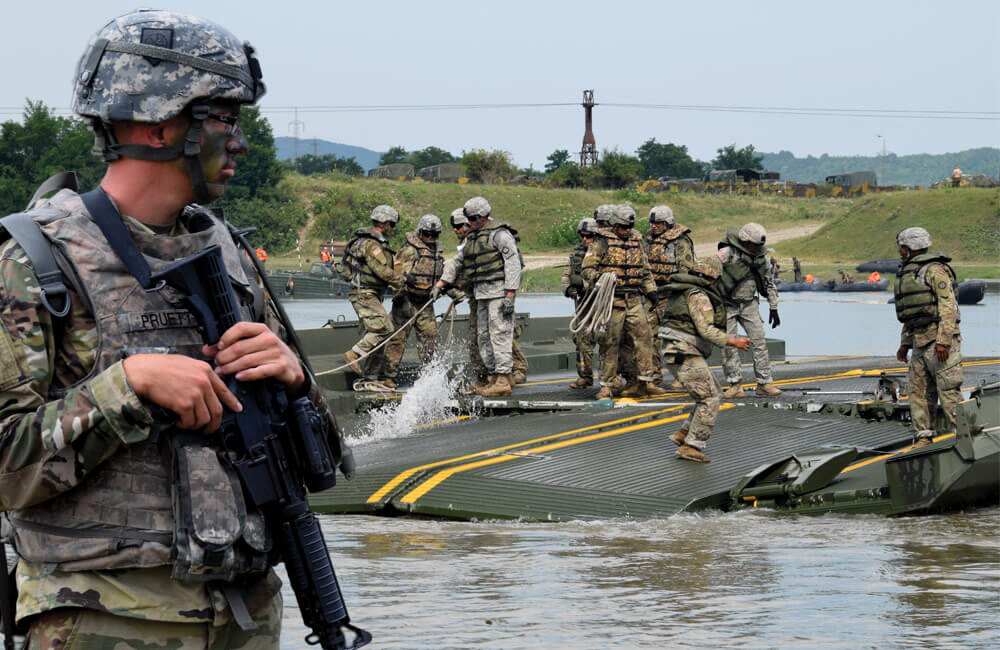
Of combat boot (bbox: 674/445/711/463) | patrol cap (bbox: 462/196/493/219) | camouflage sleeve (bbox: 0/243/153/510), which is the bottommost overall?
combat boot (bbox: 674/445/711/463)

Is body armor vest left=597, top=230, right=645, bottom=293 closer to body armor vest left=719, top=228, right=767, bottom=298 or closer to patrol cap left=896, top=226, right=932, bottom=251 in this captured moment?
body armor vest left=719, top=228, right=767, bottom=298

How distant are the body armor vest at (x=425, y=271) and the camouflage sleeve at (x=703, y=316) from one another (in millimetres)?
6292

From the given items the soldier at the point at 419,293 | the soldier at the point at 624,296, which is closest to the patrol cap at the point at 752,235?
the soldier at the point at 624,296

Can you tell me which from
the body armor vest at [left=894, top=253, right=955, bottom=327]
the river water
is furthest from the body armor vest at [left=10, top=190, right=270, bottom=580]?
the body armor vest at [left=894, top=253, right=955, bottom=327]

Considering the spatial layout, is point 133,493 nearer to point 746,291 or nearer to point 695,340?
point 695,340

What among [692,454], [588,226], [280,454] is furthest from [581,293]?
[280,454]

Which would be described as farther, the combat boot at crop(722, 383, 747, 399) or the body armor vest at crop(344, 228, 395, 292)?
the body armor vest at crop(344, 228, 395, 292)

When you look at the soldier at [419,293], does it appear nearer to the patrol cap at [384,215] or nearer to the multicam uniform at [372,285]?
the multicam uniform at [372,285]

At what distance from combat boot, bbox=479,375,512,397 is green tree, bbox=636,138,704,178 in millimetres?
100616

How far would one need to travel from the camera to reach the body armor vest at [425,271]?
52.8 ft

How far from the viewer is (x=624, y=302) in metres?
14.3

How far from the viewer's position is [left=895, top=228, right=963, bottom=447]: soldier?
11.3 metres

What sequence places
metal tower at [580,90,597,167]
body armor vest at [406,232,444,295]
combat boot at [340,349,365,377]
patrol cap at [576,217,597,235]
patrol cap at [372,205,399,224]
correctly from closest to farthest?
combat boot at [340,349,365,377] < patrol cap at [372,205,399,224] < body armor vest at [406,232,444,295] < patrol cap at [576,217,597,235] < metal tower at [580,90,597,167]

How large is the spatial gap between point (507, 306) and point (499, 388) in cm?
97
